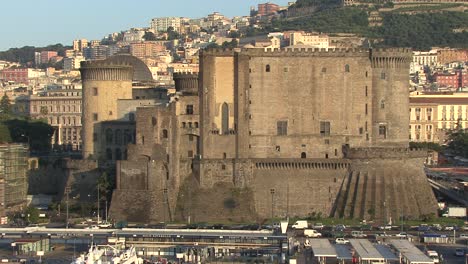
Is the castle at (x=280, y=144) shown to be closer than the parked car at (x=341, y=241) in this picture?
No

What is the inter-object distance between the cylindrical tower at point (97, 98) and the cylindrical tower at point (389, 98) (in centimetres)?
1929

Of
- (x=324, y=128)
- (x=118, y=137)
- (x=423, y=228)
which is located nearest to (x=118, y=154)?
(x=118, y=137)

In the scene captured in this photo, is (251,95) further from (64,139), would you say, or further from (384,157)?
(64,139)

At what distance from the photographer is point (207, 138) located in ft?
340

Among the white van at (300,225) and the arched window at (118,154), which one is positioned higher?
the arched window at (118,154)

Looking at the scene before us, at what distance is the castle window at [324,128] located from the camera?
105 metres

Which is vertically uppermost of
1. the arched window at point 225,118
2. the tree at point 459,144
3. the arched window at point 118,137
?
the arched window at point 225,118

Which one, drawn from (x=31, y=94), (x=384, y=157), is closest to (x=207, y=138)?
(x=384, y=157)

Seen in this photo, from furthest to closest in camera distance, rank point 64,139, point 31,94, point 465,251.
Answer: point 31,94 < point 64,139 < point 465,251

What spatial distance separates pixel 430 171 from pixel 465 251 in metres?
51.0

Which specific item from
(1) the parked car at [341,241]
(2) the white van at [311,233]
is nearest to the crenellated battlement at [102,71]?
(2) the white van at [311,233]

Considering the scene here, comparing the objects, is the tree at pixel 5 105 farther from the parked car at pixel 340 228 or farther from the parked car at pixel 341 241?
the parked car at pixel 341 241

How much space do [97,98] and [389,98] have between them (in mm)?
21802

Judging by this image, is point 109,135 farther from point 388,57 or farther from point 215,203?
point 388,57
